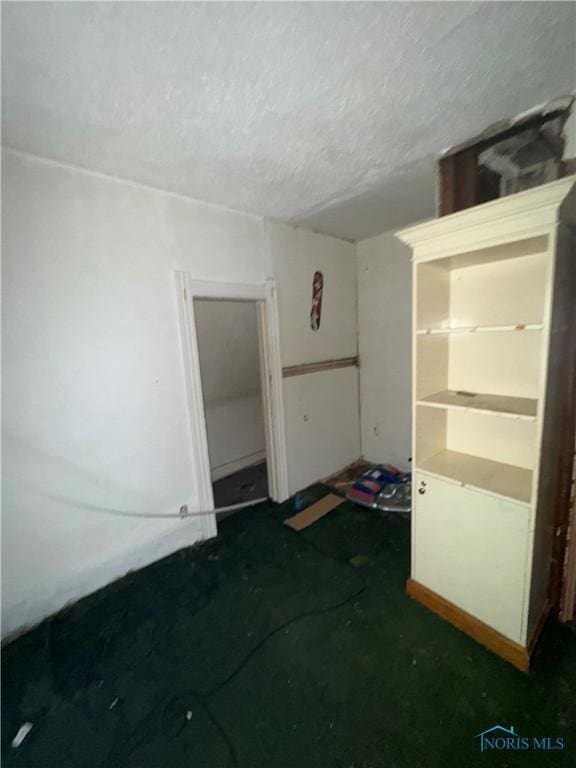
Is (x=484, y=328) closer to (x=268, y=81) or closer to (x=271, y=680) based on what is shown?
(x=268, y=81)

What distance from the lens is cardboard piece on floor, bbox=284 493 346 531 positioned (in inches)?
100

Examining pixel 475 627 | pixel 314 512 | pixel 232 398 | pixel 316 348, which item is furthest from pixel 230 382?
pixel 475 627

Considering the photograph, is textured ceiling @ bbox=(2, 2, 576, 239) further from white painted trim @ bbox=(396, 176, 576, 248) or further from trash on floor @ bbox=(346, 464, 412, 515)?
trash on floor @ bbox=(346, 464, 412, 515)

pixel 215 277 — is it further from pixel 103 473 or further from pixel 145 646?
pixel 145 646

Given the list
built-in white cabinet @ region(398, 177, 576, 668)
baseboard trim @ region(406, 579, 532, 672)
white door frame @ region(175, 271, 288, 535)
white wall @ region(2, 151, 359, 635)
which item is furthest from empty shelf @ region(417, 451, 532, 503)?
white wall @ region(2, 151, 359, 635)

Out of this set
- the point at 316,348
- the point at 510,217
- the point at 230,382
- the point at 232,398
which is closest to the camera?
the point at 510,217

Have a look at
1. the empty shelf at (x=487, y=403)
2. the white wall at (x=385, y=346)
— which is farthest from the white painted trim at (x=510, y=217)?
the white wall at (x=385, y=346)

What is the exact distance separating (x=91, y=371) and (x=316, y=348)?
6.18 ft

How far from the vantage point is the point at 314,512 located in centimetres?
269

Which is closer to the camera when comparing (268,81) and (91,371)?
(268,81)

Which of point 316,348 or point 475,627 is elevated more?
point 316,348

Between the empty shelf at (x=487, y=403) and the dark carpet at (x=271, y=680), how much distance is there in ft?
3.80

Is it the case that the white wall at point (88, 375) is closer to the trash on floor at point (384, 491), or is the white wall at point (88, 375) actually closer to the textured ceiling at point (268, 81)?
the textured ceiling at point (268, 81)

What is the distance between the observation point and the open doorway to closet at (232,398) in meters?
3.24
